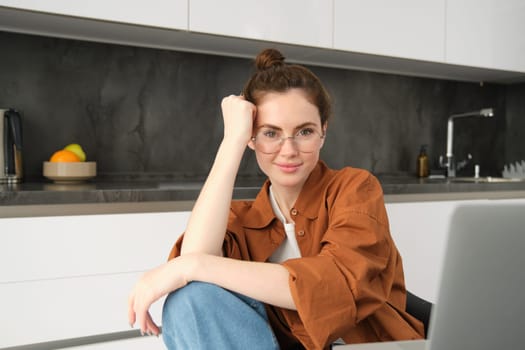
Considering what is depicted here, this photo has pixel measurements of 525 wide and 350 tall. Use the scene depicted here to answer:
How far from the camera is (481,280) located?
463 mm

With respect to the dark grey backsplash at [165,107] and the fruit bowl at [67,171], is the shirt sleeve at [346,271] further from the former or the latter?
the dark grey backsplash at [165,107]

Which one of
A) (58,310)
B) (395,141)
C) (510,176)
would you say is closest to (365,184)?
(58,310)

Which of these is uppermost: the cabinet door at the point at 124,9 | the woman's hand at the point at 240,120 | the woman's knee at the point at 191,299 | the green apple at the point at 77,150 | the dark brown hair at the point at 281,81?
the cabinet door at the point at 124,9

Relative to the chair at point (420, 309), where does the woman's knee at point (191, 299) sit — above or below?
above

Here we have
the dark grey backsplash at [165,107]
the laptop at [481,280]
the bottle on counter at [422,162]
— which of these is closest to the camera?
the laptop at [481,280]

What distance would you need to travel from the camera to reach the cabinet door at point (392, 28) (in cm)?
227

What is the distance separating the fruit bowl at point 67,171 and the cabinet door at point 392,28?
1270 millimetres

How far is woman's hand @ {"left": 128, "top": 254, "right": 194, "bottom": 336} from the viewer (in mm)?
892

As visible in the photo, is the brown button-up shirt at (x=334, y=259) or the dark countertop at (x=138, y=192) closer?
the brown button-up shirt at (x=334, y=259)

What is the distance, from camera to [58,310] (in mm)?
1564

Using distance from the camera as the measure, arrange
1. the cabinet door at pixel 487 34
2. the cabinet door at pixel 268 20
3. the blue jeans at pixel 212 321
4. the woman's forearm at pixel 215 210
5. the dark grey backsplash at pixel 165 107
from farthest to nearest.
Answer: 1. the cabinet door at pixel 487 34
2. the dark grey backsplash at pixel 165 107
3. the cabinet door at pixel 268 20
4. the woman's forearm at pixel 215 210
5. the blue jeans at pixel 212 321

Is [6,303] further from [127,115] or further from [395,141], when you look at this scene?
[395,141]

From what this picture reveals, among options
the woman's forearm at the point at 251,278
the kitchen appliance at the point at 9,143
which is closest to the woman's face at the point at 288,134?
the woman's forearm at the point at 251,278

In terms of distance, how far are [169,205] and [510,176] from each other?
92.1 inches
